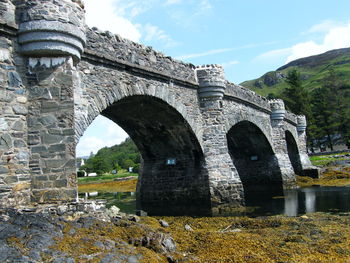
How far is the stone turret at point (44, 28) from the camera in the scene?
6297mm

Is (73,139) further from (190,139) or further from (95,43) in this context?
(190,139)

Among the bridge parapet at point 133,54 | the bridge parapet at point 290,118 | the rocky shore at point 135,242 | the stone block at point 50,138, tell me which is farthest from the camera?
the bridge parapet at point 290,118

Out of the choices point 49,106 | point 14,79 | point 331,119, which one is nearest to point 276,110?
point 49,106

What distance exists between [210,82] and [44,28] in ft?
24.1

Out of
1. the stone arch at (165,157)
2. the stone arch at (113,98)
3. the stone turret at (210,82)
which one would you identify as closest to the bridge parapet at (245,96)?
the stone turret at (210,82)

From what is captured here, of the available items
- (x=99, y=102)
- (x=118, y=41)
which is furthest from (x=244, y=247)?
(x=118, y=41)

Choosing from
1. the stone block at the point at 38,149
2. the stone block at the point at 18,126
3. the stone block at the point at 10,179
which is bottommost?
the stone block at the point at 10,179

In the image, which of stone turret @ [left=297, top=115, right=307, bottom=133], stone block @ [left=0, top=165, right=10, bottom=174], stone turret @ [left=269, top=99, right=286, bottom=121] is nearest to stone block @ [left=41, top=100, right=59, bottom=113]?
stone block @ [left=0, top=165, right=10, bottom=174]

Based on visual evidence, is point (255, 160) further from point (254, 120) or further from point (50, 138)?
point (50, 138)

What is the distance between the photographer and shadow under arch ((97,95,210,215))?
459 inches

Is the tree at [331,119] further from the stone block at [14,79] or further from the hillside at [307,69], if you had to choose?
the hillside at [307,69]

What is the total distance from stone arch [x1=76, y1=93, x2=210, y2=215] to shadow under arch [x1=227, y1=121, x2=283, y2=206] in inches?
253

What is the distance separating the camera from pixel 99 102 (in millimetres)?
8203

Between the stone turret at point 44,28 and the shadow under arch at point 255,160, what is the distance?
44.2ft
